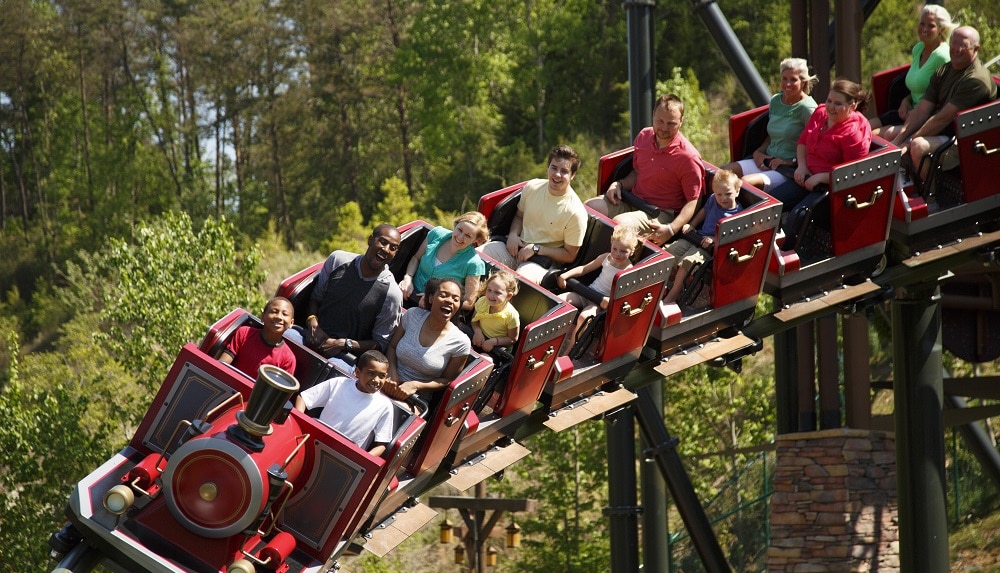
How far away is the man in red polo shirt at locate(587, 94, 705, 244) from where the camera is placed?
637cm

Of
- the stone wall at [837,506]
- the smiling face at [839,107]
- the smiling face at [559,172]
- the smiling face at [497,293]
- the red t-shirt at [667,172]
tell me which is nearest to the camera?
the smiling face at [497,293]

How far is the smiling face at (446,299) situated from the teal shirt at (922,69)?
9.64 feet

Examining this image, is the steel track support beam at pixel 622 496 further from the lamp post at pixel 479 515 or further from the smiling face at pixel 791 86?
the smiling face at pixel 791 86

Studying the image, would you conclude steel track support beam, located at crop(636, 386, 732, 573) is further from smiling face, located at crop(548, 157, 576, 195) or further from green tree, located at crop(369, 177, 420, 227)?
green tree, located at crop(369, 177, 420, 227)

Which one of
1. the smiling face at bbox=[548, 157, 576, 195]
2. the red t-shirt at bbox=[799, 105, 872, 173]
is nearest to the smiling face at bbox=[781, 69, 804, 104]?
the red t-shirt at bbox=[799, 105, 872, 173]

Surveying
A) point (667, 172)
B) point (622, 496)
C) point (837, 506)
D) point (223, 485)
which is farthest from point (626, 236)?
point (837, 506)

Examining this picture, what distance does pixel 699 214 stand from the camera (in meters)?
6.48

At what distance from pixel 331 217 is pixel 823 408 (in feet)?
86.9

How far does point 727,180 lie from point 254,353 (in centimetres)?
237

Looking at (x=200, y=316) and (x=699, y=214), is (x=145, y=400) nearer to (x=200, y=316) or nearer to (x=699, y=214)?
(x=200, y=316)

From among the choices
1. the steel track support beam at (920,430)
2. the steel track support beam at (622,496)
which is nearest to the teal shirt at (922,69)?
the steel track support beam at (920,430)

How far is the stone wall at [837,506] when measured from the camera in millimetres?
8930

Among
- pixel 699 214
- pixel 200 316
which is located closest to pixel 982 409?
pixel 699 214

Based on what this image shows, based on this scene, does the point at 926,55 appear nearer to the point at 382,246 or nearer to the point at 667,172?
the point at 667,172
